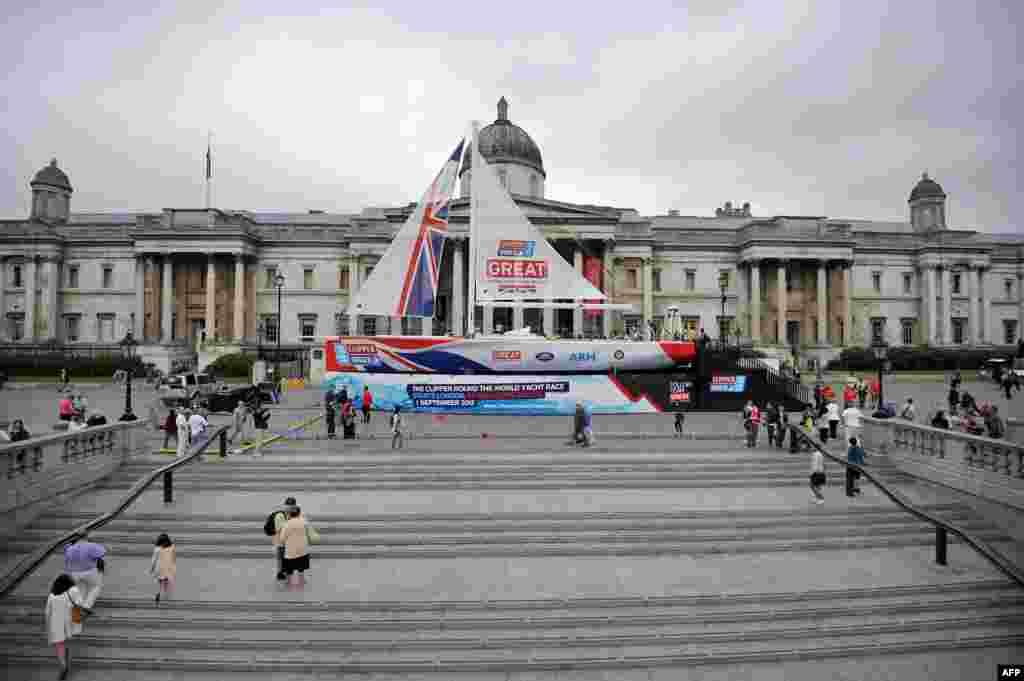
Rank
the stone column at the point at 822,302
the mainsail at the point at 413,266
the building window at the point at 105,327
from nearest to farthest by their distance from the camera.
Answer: the mainsail at the point at 413,266
the stone column at the point at 822,302
the building window at the point at 105,327

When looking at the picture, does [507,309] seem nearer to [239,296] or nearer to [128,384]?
[239,296]

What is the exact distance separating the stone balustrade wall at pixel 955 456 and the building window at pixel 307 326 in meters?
48.5

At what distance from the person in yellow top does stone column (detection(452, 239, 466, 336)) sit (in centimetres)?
3849

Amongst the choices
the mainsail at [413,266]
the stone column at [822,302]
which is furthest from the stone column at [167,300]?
the stone column at [822,302]

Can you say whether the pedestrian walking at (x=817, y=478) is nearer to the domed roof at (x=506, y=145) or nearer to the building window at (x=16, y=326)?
the domed roof at (x=506, y=145)

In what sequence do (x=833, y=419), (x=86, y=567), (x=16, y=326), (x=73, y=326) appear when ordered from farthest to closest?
(x=73, y=326) < (x=16, y=326) < (x=833, y=419) < (x=86, y=567)

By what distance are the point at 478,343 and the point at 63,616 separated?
60.6 feet

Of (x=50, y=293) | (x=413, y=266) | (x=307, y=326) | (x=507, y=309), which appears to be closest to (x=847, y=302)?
(x=507, y=309)

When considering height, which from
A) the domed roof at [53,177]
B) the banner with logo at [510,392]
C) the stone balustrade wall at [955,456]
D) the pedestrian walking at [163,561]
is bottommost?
the pedestrian walking at [163,561]

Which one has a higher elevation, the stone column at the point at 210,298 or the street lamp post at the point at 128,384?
the stone column at the point at 210,298

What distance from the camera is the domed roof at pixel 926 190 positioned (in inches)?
2635

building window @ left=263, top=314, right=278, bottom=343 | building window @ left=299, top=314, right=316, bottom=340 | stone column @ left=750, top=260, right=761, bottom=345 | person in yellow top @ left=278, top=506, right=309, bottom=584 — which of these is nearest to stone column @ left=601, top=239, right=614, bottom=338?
stone column @ left=750, top=260, right=761, bottom=345

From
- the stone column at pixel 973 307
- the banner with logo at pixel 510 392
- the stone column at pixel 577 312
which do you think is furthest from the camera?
the stone column at pixel 973 307

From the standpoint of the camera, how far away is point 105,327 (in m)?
55.8
